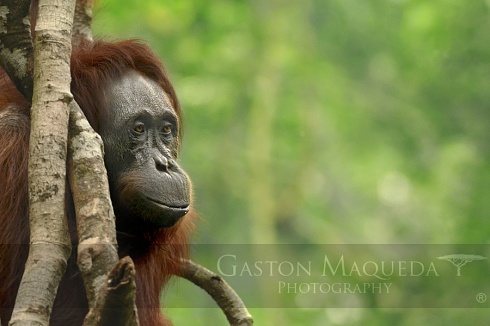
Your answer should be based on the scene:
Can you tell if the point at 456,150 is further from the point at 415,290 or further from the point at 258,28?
the point at 258,28

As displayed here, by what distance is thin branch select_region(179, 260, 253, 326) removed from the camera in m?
4.60

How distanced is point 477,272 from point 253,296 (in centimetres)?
589

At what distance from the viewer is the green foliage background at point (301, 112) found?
42.2ft

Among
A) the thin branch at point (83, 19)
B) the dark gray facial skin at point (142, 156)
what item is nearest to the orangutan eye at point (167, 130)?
the dark gray facial skin at point (142, 156)

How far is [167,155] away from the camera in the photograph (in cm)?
431

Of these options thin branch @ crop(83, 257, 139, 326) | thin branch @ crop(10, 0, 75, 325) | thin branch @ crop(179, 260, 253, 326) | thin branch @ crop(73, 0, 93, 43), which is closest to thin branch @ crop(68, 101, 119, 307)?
thin branch @ crop(10, 0, 75, 325)

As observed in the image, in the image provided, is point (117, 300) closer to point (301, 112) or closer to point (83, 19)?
point (83, 19)

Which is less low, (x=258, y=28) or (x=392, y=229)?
(x=258, y=28)

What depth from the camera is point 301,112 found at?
50.1 feet

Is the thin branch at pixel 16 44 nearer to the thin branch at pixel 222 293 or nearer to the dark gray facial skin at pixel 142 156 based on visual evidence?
the dark gray facial skin at pixel 142 156

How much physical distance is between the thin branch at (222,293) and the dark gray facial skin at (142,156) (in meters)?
0.57

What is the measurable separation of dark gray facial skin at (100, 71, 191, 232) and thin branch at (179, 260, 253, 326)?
57cm

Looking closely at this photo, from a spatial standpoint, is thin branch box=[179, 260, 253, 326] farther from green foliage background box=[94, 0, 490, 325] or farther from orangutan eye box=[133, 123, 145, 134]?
green foliage background box=[94, 0, 490, 325]

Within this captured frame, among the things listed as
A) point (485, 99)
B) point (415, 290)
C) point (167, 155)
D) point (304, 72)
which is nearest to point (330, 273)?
point (415, 290)
